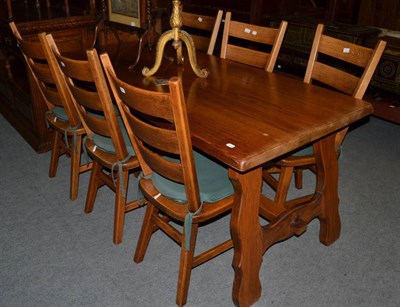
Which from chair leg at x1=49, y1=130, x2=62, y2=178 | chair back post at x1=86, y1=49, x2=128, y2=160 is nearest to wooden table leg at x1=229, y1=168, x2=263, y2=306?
chair back post at x1=86, y1=49, x2=128, y2=160

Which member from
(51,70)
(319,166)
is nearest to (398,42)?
(319,166)

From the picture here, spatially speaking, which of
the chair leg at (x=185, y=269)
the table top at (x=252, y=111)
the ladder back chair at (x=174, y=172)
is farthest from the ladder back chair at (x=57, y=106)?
the chair leg at (x=185, y=269)

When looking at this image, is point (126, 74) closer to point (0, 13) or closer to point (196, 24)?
point (196, 24)

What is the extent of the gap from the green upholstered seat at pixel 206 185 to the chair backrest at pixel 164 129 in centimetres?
9

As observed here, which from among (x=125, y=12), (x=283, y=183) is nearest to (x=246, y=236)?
(x=283, y=183)

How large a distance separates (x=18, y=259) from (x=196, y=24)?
1732 millimetres

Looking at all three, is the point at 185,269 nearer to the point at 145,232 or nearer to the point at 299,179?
the point at 145,232

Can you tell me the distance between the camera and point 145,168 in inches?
71.9

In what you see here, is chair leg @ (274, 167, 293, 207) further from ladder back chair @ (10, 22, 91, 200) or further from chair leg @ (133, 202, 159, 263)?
ladder back chair @ (10, 22, 91, 200)

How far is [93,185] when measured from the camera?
234 cm

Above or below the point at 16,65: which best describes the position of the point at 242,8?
above

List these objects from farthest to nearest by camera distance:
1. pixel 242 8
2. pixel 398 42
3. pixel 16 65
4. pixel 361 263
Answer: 1. pixel 242 8
2. pixel 16 65
3. pixel 398 42
4. pixel 361 263

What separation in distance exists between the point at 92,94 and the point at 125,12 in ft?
6.93

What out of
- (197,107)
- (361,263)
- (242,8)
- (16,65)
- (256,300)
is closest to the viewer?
(197,107)
